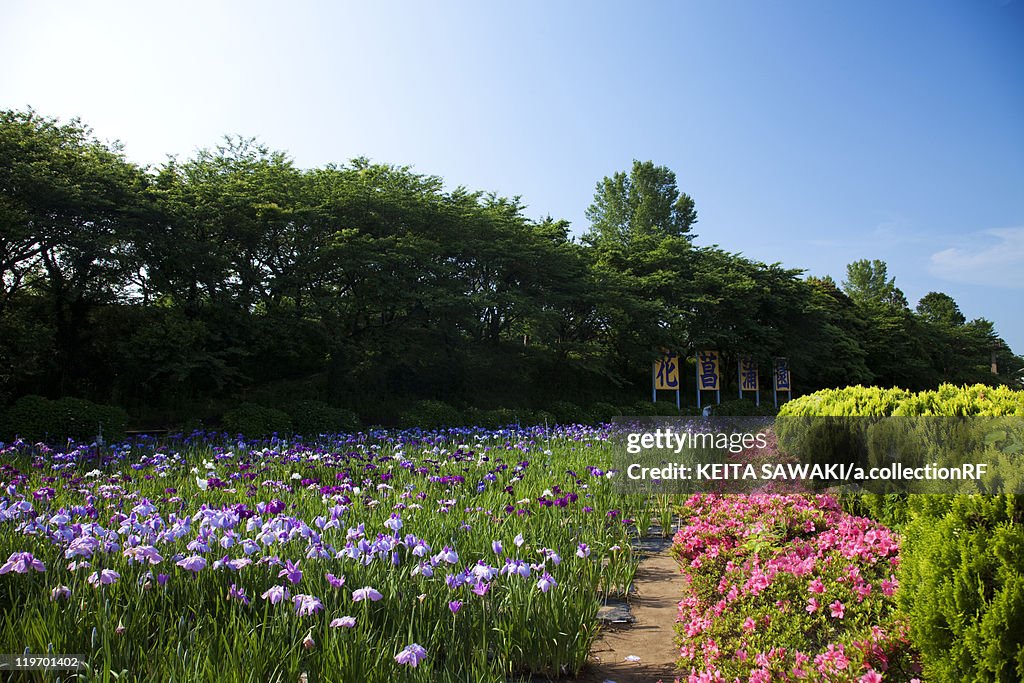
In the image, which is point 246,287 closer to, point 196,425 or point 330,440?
point 196,425

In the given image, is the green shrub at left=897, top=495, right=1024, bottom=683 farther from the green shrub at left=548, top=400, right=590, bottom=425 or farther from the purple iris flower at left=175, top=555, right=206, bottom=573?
the green shrub at left=548, top=400, right=590, bottom=425

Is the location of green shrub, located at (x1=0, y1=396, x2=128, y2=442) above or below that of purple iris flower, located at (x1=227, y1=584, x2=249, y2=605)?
above

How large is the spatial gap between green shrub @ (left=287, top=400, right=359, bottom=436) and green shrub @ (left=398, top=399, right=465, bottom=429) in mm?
1025

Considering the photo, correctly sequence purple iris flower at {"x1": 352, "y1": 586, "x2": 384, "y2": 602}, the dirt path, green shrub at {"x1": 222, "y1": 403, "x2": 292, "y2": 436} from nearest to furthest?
1. purple iris flower at {"x1": 352, "y1": 586, "x2": 384, "y2": 602}
2. the dirt path
3. green shrub at {"x1": 222, "y1": 403, "x2": 292, "y2": 436}

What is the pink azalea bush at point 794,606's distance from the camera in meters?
2.39

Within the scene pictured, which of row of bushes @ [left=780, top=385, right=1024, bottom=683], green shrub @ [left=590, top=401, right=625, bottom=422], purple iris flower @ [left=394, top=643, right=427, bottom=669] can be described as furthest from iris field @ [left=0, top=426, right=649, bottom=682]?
green shrub @ [left=590, top=401, right=625, bottom=422]

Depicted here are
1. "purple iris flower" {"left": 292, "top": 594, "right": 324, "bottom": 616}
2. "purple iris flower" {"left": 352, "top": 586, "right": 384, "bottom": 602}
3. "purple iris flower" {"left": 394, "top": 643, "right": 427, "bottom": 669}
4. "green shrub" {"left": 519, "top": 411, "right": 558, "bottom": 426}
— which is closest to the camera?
"purple iris flower" {"left": 394, "top": 643, "right": 427, "bottom": 669}

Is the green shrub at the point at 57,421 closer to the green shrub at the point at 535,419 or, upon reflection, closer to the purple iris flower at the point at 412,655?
the green shrub at the point at 535,419

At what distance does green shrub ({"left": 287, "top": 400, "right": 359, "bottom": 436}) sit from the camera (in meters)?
11.5

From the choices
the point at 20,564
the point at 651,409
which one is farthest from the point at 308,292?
the point at 20,564

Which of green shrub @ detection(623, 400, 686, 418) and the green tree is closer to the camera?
green shrub @ detection(623, 400, 686, 418)

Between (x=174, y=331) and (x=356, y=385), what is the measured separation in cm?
443

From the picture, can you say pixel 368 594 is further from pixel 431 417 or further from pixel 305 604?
pixel 431 417

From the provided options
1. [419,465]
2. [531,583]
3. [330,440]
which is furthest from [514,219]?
[531,583]
